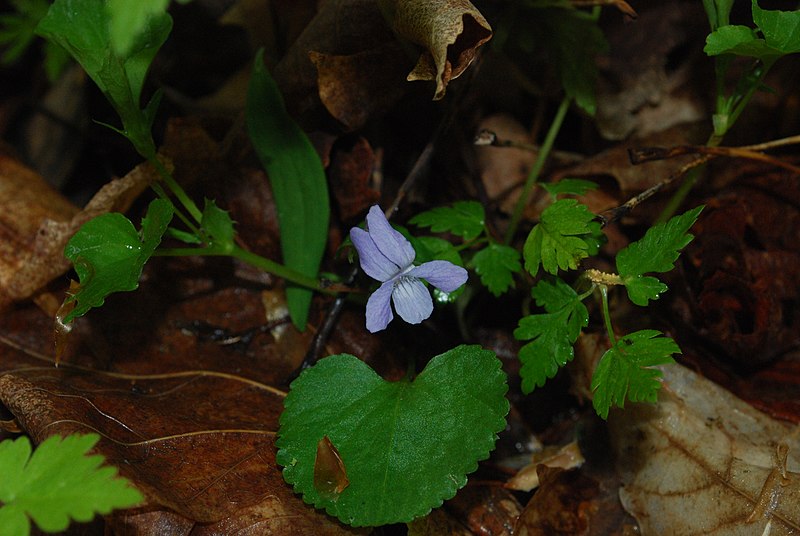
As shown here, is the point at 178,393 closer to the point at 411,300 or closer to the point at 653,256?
the point at 411,300

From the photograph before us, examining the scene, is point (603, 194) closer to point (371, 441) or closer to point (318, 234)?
point (318, 234)

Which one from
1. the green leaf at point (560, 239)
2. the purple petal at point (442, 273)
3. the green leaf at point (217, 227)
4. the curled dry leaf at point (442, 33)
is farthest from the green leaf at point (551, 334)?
the green leaf at point (217, 227)

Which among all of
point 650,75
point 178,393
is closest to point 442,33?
point 178,393

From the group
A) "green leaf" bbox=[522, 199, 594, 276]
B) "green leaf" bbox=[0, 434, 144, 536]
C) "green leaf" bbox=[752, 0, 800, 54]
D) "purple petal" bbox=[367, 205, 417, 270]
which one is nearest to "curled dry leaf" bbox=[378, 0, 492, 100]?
"purple petal" bbox=[367, 205, 417, 270]

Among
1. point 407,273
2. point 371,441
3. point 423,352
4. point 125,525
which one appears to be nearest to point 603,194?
point 423,352

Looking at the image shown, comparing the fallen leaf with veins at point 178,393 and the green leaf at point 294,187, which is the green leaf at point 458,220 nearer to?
the green leaf at point 294,187
